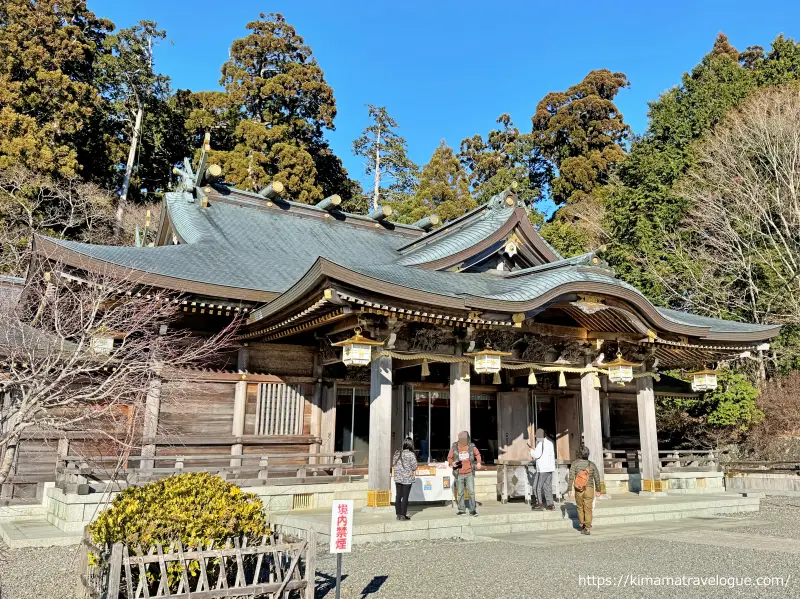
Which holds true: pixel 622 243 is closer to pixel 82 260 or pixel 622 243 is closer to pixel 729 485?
pixel 729 485

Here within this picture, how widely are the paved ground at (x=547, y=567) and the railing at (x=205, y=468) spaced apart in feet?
5.43

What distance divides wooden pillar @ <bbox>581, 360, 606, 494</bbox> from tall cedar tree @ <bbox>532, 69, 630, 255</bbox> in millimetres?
24927

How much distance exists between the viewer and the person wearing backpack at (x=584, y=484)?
9.59m

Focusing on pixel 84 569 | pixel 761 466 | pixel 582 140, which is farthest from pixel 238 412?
pixel 582 140

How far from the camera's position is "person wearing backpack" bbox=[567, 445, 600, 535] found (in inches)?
378

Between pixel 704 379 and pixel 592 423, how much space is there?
419cm

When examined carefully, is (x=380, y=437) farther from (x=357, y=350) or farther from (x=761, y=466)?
(x=761, y=466)

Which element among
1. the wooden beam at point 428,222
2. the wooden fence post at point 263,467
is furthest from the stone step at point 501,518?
the wooden beam at point 428,222

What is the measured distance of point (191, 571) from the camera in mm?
5168

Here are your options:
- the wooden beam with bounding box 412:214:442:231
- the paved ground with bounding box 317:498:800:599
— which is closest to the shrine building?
the paved ground with bounding box 317:498:800:599

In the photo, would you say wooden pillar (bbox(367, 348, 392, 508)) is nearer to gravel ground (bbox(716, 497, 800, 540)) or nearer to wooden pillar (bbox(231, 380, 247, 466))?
wooden pillar (bbox(231, 380, 247, 466))

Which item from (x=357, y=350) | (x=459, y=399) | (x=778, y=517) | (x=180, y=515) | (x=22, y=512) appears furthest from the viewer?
(x=778, y=517)

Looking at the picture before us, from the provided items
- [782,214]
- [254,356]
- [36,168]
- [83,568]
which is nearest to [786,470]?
[782,214]

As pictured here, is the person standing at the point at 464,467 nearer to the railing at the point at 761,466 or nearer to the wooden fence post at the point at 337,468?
the wooden fence post at the point at 337,468
